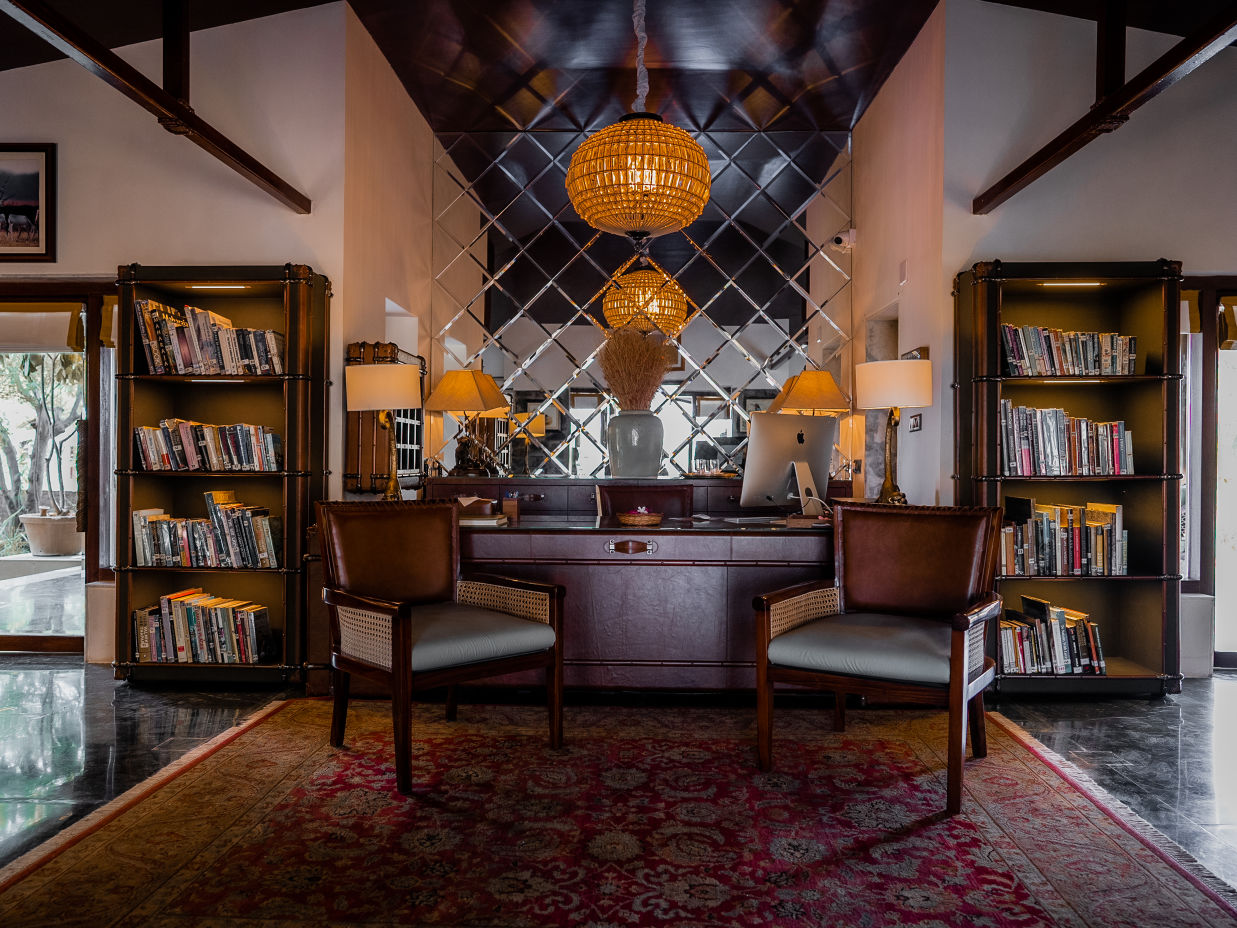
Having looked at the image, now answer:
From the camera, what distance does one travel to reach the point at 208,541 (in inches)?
163

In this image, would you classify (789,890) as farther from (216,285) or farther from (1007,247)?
(216,285)

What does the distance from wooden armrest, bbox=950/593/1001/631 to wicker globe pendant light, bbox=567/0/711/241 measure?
7.56 ft

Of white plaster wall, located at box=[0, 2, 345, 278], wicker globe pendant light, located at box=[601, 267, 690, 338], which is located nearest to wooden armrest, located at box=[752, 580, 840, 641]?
white plaster wall, located at box=[0, 2, 345, 278]

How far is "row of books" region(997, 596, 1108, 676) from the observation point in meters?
3.94

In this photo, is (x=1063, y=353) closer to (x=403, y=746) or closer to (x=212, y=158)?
(x=403, y=746)

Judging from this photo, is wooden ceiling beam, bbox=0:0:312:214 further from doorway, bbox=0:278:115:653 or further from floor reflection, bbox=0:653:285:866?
floor reflection, bbox=0:653:285:866

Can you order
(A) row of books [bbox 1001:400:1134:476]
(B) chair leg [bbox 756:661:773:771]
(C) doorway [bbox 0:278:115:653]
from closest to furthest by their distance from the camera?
1. (B) chair leg [bbox 756:661:773:771]
2. (A) row of books [bbox 1001:400:1134:476]
3. (C) doorway [bbox 0:278:115:653]

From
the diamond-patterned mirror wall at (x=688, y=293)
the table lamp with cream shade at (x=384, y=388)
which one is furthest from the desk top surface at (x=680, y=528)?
the diamond-patterned mirror wall at (x=688, y=293)

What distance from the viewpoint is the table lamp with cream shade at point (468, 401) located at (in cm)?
488

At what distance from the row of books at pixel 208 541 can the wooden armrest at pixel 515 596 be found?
4.30 feet

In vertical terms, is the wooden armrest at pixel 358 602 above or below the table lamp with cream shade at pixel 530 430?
below

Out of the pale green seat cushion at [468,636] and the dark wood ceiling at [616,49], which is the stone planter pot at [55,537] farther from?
the pale green seat cushion at [468,636]

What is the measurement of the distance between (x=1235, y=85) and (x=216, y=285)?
557 cm

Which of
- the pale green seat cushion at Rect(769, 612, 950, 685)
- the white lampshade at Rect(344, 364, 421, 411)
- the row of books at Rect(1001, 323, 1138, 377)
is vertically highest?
the row of books at Rect(1001, 323, 1138, 377)
